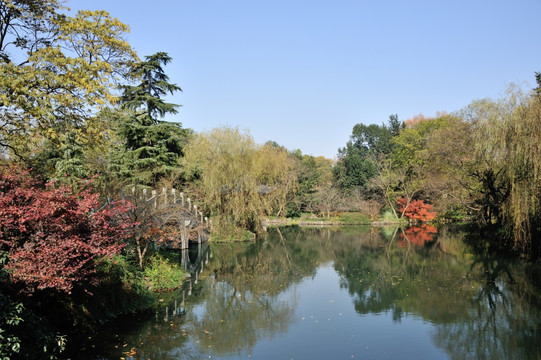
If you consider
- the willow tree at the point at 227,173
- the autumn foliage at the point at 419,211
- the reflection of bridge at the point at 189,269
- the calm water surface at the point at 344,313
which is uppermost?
the willow tree at the point at 227,173

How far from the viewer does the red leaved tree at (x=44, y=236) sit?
5863 millimetres

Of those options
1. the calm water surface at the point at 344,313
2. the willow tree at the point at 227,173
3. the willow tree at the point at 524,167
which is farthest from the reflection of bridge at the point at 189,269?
the willow tree at the point at 524,167

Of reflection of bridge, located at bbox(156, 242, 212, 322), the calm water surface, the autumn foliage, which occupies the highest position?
the autumn foliage

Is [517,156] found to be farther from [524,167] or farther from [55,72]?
[55,72]

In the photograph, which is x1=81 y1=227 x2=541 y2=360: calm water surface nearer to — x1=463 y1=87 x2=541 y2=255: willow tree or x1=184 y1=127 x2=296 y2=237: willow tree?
x1=463 y1=87 x2=541 y2=255: willow tree

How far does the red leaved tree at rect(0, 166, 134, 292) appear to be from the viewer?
19.2 feet

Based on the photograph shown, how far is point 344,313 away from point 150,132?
657 inches

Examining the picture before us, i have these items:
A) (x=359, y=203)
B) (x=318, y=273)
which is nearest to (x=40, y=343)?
(x=318, y=273)

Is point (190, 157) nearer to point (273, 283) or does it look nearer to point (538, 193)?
point (273, 283)

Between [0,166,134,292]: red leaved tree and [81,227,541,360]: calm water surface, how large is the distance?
170 centimetres

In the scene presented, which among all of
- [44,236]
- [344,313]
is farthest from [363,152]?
[44,236]

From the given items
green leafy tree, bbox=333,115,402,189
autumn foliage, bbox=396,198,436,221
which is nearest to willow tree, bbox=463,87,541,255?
autumn foliage, bbox=396,198,436,221

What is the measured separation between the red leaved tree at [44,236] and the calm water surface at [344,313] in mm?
1696

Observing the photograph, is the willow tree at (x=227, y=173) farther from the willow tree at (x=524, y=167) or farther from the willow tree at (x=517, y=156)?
the willow tree at (x=524, y=167)
